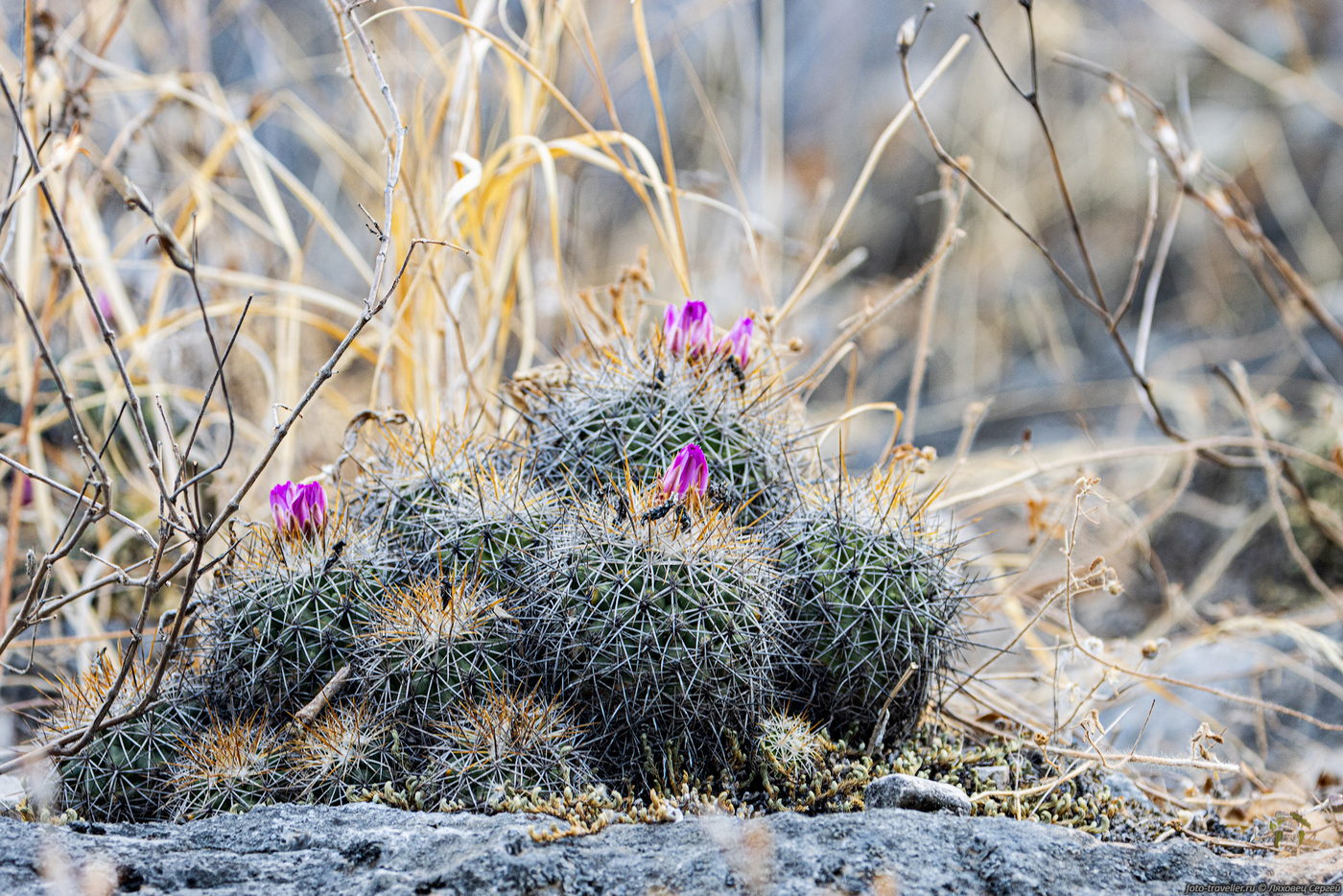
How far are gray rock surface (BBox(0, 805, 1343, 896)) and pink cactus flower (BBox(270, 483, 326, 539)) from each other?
47cm

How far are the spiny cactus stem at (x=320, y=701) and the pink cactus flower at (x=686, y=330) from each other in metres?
0.84

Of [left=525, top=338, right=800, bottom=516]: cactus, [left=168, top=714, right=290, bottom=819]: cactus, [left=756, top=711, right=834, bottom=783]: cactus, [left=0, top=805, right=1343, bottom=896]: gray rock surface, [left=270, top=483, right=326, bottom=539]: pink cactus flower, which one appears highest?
[left=525, top=338, right=800, bottom=516]: cactus

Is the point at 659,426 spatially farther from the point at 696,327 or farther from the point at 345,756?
the point at 345,756

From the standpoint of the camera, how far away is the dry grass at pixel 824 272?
2328 mm

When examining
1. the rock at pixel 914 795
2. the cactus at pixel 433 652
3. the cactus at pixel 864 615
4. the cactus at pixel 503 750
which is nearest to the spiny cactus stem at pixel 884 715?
the cactus at pixel 864 615

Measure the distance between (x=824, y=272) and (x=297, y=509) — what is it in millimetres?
2876

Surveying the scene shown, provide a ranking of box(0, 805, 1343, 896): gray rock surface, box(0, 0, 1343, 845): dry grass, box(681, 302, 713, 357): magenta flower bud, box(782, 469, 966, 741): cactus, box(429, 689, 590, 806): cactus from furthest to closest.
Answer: box(0, 0, 1343, 845): dry grass
box(681, 302, 713, 357): magenta flower bud
box(782, 469, 966, 741): cactus
box(429, 689, 590, 806): cactus
box(0, 805, 1343, 896): gray rock surface

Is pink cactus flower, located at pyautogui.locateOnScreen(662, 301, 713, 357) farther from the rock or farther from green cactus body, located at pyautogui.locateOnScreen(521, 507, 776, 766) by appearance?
the rock

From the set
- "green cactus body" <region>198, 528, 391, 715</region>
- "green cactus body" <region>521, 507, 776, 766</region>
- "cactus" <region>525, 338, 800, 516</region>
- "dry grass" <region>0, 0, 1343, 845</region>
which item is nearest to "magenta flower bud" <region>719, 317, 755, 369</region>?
"cactus" <region>525, 338, 800, 516</region>

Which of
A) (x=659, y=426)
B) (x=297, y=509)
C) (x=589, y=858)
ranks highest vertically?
(x=659, y=426)

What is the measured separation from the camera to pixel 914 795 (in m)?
1.58

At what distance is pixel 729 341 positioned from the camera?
6.61 ft

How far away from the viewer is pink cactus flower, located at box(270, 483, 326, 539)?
1.74 metres

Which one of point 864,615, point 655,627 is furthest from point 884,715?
point 655,627
